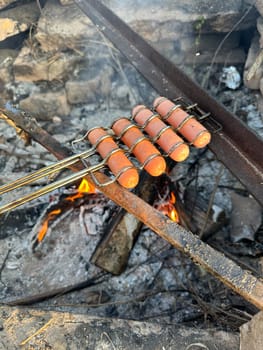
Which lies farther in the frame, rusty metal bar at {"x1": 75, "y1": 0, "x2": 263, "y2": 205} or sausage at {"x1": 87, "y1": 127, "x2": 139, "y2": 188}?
rusty metal bar at {"x1": 75, "y1": 0, "x2": 263, "y2": 205}

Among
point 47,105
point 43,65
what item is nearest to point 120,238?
point 47,105

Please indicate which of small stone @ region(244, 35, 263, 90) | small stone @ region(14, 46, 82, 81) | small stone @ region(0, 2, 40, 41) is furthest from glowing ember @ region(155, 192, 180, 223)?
small stone @ region(0, 2, 40, 41)

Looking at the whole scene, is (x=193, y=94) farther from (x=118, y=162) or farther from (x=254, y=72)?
(x=254, y=72)

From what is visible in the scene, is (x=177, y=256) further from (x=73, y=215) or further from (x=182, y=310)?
(x=73, y=215)

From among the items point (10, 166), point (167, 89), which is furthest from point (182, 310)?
point (10, 166)

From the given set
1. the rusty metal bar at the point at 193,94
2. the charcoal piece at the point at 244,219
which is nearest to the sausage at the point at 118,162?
the rusty metal bar at the point at 193,94

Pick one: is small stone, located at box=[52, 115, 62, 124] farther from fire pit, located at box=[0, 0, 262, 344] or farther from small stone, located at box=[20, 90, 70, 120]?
fire pit, located at box=[0, 0, 262, 344]
